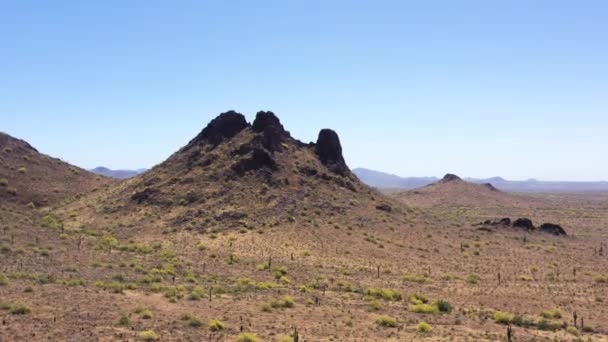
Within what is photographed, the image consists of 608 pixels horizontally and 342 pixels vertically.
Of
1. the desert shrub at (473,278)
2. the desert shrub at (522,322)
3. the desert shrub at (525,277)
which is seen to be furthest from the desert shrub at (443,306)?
the desert shrub at (525,277)

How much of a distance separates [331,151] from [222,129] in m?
16.7

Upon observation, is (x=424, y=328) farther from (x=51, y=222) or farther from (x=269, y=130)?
(x=269, y=130)

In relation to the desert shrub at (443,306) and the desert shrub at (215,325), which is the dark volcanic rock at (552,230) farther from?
the desert shrub at (215,325)

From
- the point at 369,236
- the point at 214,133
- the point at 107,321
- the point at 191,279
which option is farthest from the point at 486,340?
the point at 214,133

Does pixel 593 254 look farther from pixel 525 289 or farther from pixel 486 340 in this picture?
pixel 486 340

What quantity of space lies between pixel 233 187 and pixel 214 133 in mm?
15998

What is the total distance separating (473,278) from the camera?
41.8 m

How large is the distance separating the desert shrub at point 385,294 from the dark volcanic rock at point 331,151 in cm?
4437

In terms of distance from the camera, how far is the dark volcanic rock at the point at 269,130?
75250 mm

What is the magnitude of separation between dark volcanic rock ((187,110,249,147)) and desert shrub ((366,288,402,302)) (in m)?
48.1

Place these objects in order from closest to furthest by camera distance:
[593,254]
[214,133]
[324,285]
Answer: [324,285] → [593,254] → [214,133]

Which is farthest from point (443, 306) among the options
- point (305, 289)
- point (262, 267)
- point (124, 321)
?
point (124, 321)

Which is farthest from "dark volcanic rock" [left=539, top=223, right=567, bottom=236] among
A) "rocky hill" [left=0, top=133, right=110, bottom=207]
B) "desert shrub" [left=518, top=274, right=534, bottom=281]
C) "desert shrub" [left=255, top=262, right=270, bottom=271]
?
"rocky hill" [left=0, top=133, right=110, bottom=207]

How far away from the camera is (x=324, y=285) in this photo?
123 feet
